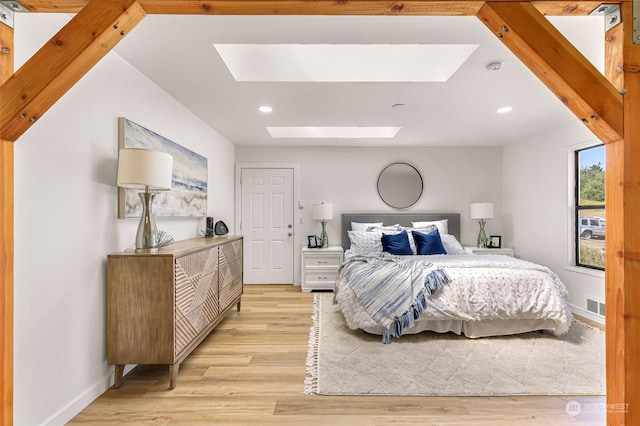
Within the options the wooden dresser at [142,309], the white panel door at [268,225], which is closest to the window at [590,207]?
the white panel door at [268,225]

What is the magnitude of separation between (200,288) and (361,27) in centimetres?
221

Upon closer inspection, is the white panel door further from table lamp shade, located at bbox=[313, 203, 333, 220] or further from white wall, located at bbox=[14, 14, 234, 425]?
white wall, located at bbox=[14, 14, 234, 425]

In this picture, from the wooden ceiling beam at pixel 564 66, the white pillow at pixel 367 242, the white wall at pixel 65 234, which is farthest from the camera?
the white pillow at pixel 367 242

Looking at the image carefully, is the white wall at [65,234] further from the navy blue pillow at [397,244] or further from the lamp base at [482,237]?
the lamp base at [482,237]

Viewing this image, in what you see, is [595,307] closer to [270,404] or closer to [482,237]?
[482,237]

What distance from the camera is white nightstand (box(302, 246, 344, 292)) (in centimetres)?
441


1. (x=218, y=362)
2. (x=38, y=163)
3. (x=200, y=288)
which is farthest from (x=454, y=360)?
(x=38, y=163)

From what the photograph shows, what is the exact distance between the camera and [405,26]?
1.78 metres

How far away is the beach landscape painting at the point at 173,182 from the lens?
217 cm

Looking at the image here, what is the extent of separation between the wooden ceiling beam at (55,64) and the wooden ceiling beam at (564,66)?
1554mm

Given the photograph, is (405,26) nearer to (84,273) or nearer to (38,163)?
(38,163)

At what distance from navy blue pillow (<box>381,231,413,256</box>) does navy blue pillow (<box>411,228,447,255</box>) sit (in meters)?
0.16

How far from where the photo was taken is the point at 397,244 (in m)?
3.82

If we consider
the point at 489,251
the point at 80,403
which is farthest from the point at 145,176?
the point at 489,251
